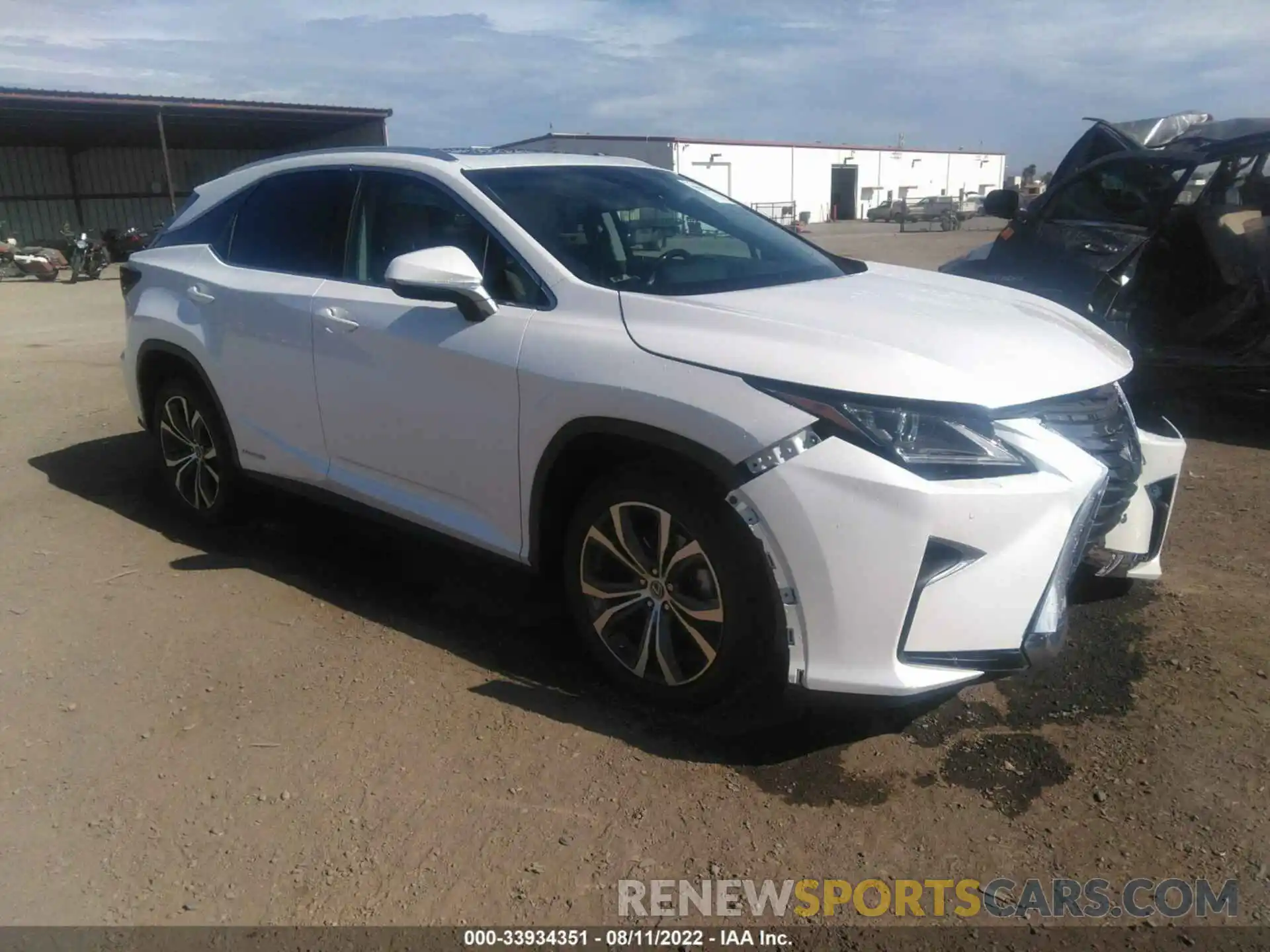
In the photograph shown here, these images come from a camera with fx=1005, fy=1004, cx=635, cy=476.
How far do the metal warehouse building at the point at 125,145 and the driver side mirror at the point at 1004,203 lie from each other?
19100 mm

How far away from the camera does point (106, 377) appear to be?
8.93 metres

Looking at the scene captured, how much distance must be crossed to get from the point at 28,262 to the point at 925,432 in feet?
76.2

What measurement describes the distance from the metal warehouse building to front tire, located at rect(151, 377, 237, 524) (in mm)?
19909

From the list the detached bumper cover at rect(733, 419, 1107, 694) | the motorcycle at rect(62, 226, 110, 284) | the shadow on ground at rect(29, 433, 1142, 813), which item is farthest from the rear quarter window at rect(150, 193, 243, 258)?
the motorcycle at rect(62, 226, 110, 284)

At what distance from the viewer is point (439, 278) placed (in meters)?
3.30

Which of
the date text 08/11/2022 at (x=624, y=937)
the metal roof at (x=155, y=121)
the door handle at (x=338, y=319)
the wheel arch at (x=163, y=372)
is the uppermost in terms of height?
the metal roof at (x=155, y=121)

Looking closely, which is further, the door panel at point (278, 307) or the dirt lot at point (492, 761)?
the door panel at point (278, 307)

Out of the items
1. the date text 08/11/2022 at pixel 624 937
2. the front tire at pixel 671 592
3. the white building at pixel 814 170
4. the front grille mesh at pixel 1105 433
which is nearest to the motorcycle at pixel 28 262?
the white building at pixel 814 170

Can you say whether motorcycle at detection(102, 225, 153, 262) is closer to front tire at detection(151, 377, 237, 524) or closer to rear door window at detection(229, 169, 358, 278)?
front tire at detection(151, 377, 237, 524)

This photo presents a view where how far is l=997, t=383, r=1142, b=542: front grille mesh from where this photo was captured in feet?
9.73

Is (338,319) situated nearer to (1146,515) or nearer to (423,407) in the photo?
(423,407)

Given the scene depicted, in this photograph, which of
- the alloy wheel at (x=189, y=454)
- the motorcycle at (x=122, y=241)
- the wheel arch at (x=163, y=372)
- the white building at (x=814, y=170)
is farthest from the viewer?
the white building at (x=814, y=170)

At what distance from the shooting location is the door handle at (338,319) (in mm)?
3902

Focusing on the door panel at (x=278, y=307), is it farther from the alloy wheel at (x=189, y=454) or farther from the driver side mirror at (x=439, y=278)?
the driver side mirror at (x=439, y=278)
